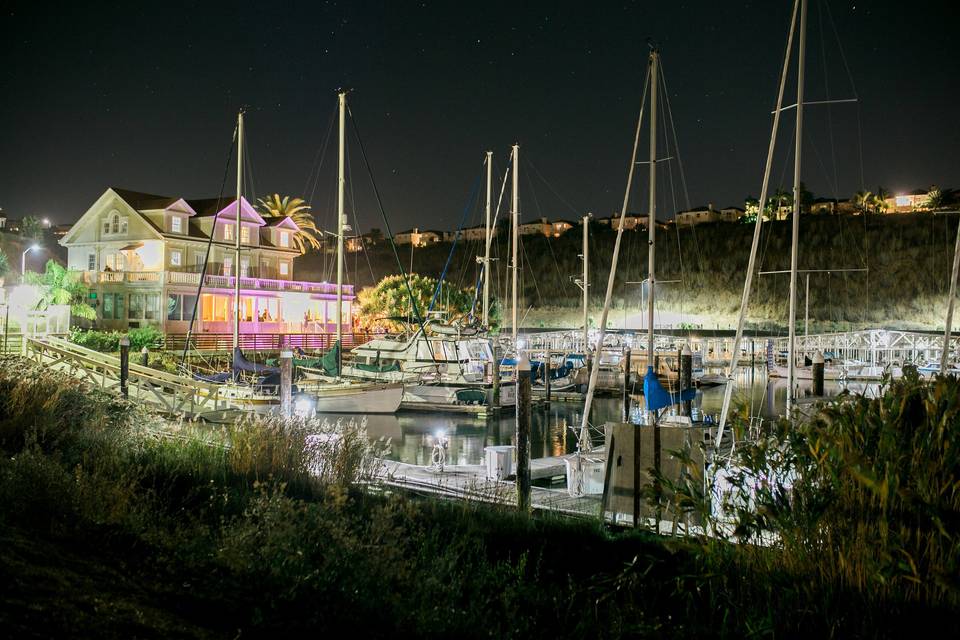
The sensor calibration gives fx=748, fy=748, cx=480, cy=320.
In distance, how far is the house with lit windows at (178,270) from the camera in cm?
4712

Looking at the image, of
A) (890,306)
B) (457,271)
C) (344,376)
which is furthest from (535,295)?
(344,376)

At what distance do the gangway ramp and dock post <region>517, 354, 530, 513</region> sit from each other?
1092 cm

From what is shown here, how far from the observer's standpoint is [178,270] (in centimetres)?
4997

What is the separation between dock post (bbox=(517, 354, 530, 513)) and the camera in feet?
35.4

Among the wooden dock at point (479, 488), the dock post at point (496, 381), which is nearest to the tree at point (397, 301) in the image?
the dock post at point (496, 381)

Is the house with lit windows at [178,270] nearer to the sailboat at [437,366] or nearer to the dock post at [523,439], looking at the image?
the sailboat at [437,366]

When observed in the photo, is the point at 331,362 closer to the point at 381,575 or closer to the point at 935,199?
the point at 381,575

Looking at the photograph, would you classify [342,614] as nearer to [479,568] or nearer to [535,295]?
[479,568]

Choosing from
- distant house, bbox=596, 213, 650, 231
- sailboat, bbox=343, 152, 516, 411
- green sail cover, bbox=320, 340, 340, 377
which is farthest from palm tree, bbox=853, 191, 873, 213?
green sail cover, bbox=320, 340, 340, 377

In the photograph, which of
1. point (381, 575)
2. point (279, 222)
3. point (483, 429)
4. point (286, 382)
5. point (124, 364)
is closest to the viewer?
point (381, 575)

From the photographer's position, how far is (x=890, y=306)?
3526 inches

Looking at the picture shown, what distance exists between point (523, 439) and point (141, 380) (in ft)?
52.0

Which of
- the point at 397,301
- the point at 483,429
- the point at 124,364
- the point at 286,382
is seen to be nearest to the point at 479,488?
the point at 286,382

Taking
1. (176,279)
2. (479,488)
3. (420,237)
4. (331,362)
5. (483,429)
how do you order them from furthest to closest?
(420,237) < (176,279) < (331,362) < (483,429) < (479,488)
